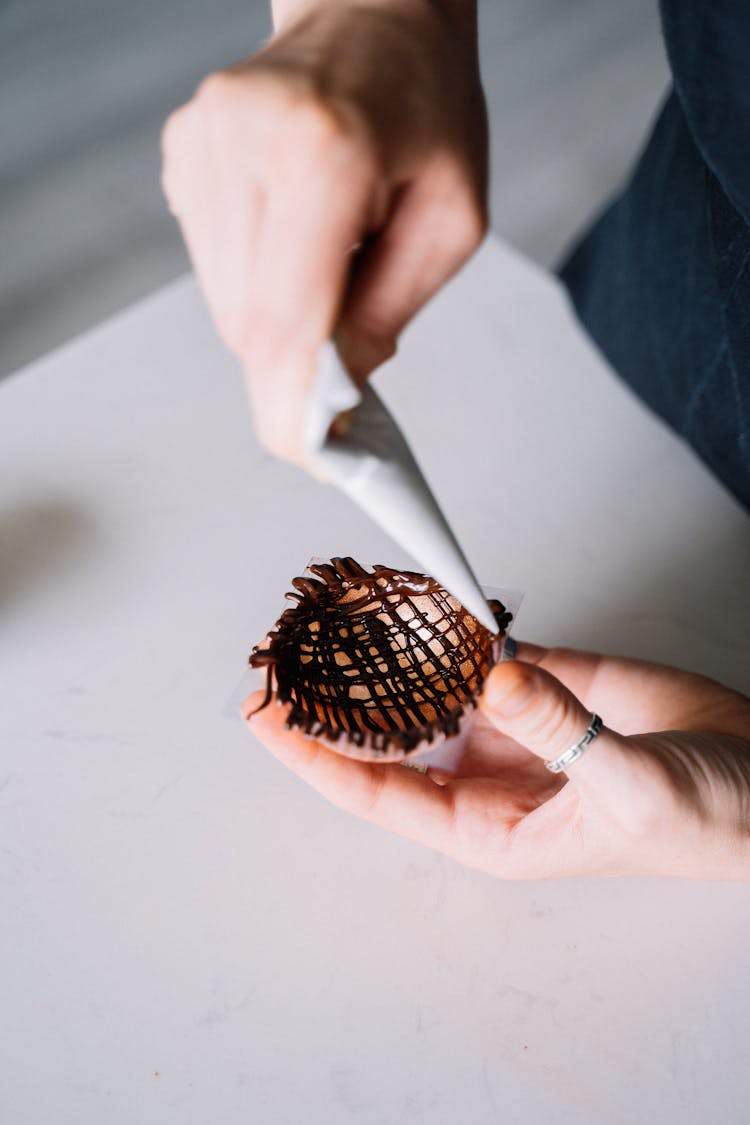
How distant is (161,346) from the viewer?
0.78 metres

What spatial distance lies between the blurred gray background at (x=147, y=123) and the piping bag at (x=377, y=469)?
3.54 ft

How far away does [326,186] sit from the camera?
34 cm

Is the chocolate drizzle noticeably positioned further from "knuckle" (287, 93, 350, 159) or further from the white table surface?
"knuckle" (287, 93, 350, 159)

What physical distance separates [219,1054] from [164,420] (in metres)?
0.46

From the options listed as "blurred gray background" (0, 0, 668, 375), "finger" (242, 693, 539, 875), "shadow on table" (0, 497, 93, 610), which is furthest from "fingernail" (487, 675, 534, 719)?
"blurred gray background" (0, 0, 668, 375)

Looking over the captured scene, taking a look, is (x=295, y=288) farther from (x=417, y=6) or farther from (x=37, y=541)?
(x=37, y=541)

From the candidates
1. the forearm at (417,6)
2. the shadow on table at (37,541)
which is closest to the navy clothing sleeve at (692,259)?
the forearm at (417,6)

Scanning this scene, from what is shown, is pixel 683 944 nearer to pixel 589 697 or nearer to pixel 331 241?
pixel 589 697

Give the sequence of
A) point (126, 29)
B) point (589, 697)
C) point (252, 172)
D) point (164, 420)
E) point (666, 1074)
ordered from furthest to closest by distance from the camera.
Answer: point (126, 29) → point (164, 420) → point (589, 697) → point (666, 1074) → point (252, 172)

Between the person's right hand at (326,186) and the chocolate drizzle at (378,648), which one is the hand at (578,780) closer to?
the chocolate drizzle at (378,648)

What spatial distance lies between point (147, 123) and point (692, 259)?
1275 mm

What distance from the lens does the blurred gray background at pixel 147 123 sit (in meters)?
1.45

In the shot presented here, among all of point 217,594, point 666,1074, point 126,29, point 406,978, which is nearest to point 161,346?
point 217,594

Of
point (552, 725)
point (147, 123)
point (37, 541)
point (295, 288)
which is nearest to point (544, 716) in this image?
point (552, 725)
